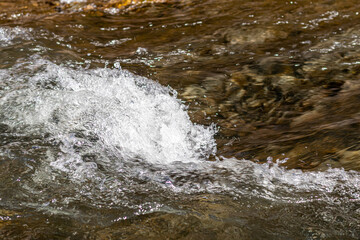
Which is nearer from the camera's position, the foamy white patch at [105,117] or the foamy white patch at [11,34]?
the foamy white patch at [105,117]

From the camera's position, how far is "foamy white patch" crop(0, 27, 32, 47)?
509 centimetres

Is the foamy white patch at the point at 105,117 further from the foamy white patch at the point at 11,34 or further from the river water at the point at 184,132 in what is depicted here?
the foamy white patch at the point at 11,34

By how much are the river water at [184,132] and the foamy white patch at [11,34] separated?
0.03 metres

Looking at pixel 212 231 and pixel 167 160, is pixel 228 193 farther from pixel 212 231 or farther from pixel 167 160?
pixel 167 160

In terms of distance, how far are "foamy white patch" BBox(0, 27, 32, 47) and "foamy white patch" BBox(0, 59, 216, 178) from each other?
1.25 m

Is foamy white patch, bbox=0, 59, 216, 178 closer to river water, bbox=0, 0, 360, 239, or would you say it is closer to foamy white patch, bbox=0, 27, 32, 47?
river water, bbox=0, 0, 360, 239

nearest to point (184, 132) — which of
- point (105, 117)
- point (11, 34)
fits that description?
point (105, 117)

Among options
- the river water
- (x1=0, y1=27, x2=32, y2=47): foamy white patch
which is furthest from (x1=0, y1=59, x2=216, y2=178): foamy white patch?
(x1=0, y1=27, x2=32, y2=47): foamy white patch

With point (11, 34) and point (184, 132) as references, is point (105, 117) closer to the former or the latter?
point (184, 132)

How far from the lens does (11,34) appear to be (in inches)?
212

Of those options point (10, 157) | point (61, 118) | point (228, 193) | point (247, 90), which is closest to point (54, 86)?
point (61, 118)

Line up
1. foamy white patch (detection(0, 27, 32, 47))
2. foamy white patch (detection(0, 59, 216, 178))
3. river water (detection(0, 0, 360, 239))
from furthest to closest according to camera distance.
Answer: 1. foamy white patch (detection(0, 27, 32, 47))
2. foamy white patch (detection(0, 59, 216, 178))
3. river water (detection(0, 0, 360, 239))

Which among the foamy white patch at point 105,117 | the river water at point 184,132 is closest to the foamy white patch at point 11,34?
the river water at point 184,132

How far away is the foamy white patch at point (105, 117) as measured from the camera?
3.01 meters
